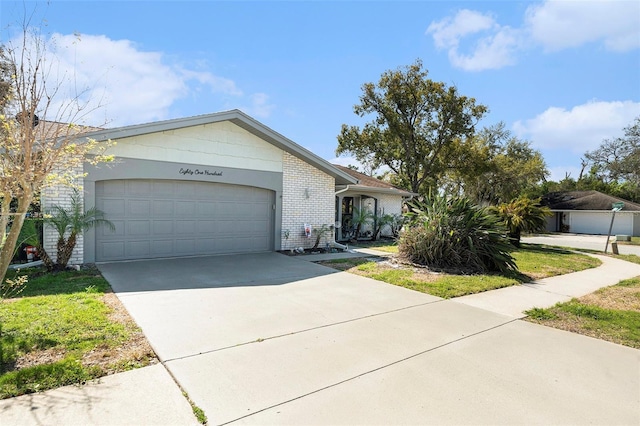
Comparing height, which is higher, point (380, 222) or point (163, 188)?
point (163, 188)

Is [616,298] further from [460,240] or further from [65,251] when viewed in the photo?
[65,251]

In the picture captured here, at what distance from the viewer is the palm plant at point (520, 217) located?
51.8 feet

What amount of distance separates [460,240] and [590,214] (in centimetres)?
3065

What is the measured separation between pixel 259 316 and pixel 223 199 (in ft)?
20.6

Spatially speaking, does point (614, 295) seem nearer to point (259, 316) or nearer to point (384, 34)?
point (259, 316)

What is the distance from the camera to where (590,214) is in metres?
31.3

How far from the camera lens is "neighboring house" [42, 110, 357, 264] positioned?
8.61 metres

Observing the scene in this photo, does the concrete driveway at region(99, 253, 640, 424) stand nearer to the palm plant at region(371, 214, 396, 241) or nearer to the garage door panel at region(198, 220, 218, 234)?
the garage door panel at region(198, 220, 218, 234)

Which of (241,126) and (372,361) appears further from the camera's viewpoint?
(241,126)

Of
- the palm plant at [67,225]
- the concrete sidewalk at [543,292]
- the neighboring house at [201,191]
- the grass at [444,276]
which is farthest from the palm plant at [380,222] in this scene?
the palm plant at [67,225]

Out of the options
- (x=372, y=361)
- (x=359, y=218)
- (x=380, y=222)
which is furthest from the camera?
(x=380, y=222)

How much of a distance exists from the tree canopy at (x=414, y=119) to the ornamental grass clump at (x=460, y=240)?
13431 mm

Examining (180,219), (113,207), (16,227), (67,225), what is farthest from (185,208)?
(16,227)

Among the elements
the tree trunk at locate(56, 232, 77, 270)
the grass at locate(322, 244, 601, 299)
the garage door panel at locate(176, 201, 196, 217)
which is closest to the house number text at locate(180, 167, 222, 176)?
the garage door panel at locate(176, 201, 196, 217)
